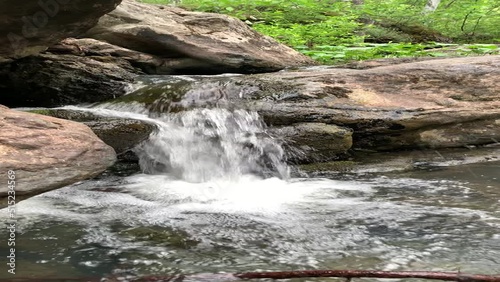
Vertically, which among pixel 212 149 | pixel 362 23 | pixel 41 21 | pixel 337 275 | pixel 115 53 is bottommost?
pixel 212 149

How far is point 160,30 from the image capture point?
6723mm

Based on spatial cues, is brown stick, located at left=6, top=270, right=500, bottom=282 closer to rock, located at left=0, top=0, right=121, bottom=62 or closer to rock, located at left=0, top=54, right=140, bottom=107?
rock, located at left=0, top=0, right=121, bottom=62

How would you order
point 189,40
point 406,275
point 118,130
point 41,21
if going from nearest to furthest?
point 406,275, point 41,21, point 118,130, point 189,40

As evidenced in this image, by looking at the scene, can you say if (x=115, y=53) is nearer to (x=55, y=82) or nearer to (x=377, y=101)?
(x=55, y=82)

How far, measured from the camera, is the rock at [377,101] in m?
5.21

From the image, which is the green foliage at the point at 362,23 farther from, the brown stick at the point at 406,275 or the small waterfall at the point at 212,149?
the brown stick at the point at 406,275

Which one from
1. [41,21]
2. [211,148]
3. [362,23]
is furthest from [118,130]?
[362,23]

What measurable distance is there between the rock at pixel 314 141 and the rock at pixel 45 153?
6.94 ft

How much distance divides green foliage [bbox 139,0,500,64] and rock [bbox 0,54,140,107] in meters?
4.26

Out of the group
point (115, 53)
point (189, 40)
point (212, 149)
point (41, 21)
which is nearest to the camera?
point (41, 21)

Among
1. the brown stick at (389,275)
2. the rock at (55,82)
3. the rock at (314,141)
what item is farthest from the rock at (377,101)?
the brown stick at (389,275)

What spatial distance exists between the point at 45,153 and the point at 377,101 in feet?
11.6

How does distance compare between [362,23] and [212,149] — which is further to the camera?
[362,23]

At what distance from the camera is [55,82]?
19.2ft
